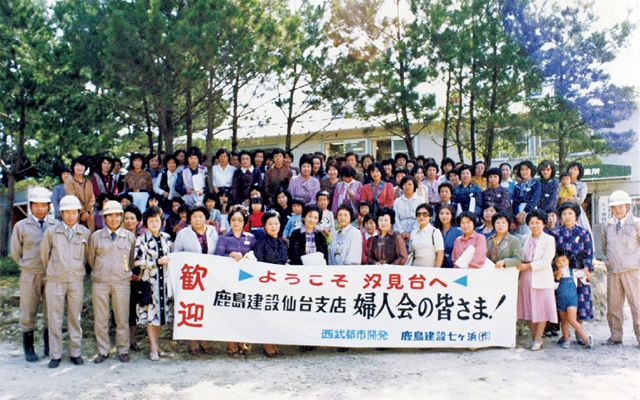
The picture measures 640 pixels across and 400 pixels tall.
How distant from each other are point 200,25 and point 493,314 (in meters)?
5.82

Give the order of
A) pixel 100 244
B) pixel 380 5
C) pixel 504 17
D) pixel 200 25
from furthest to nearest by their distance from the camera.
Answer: pixel 380 5 < pixel 504 17 < pixel 200 25 < pixel 100 244

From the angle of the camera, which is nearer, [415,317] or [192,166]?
[415,317]

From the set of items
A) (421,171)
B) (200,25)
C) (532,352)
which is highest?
(200,25)

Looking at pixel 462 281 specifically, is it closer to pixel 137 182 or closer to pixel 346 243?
pixel 346 243

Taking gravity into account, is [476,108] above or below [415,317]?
above

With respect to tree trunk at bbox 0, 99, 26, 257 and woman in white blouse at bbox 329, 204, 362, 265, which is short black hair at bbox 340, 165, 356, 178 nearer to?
woman in white blouse at bbox 329, 204, 362, 265

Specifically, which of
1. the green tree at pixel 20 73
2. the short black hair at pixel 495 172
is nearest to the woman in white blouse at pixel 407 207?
the short black hair at pixel 495 172

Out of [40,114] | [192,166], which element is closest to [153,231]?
[192,166]

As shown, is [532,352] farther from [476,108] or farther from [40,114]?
[40,114]

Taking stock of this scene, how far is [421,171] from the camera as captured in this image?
852 centimetres

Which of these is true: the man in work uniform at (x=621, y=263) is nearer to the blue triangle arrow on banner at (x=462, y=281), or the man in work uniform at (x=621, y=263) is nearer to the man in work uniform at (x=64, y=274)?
the blue triangle arrow on banner at (x=462, y=281)

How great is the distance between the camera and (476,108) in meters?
10.7

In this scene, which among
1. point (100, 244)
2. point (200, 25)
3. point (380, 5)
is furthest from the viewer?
point (380, 5)

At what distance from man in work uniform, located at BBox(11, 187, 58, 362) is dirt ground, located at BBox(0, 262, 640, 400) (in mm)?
411
